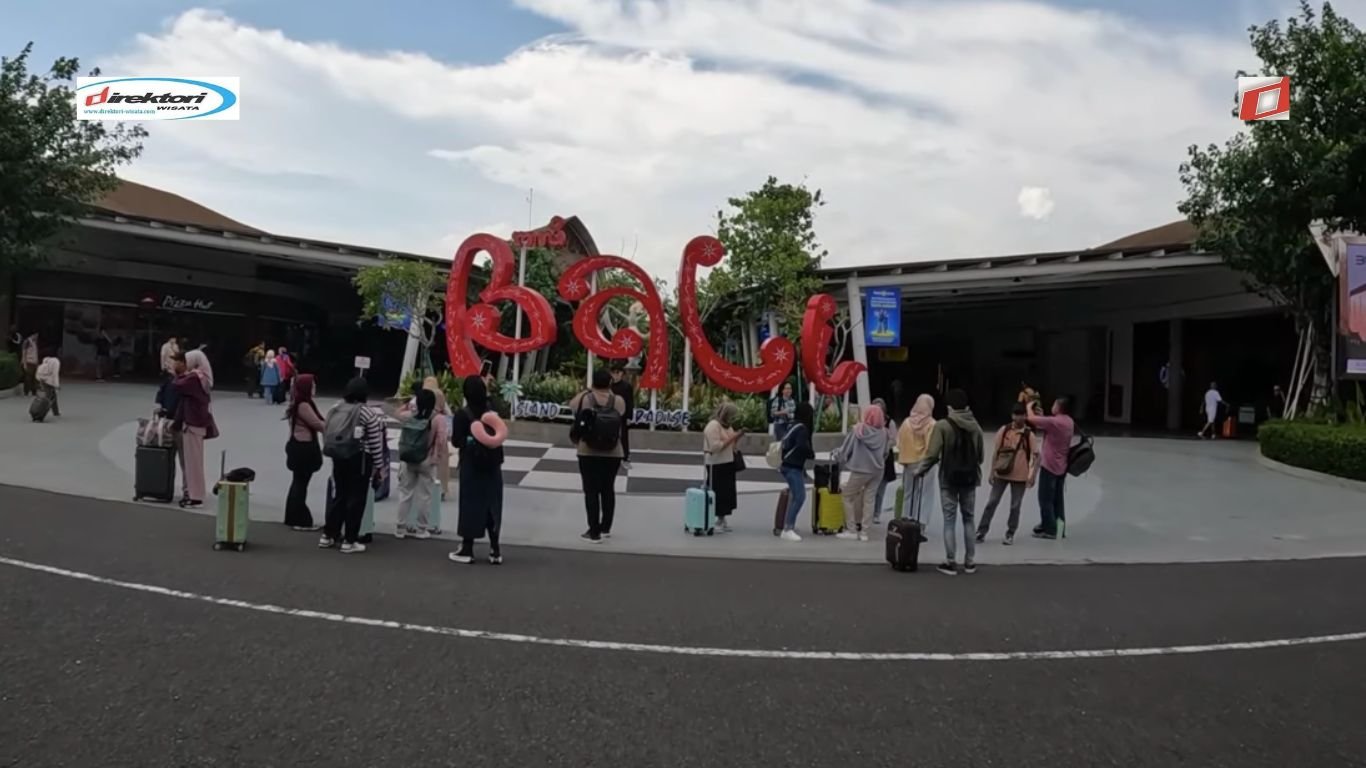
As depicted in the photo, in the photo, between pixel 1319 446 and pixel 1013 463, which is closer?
pixel 1013 463

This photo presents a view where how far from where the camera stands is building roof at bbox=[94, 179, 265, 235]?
1447 inches

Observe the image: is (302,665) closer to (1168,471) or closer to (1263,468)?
(1168,471)

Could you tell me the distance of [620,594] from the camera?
7.75 metres

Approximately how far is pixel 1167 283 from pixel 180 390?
1060 inches

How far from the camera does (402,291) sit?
87.2ft

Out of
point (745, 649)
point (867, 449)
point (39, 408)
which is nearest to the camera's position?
point (745, 649)

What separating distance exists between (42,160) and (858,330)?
18.6 meters

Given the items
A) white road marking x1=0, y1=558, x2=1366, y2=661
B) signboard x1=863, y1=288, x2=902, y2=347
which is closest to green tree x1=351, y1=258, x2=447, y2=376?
signboard x1=863, y1=288, x2=902, y2=347

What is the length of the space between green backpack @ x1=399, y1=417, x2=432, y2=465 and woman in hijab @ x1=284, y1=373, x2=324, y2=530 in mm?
753

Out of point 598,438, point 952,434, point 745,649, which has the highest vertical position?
point 952,434

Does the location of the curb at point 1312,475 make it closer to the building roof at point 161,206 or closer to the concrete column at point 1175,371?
the concrete column at point 1175,371

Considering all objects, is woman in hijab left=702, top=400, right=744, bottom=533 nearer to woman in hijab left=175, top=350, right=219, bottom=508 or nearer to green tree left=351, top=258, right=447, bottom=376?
woman in hijab left=175, top=350, right=219, bottom=508

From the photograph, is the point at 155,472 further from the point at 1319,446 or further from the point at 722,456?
the point at 1319,446

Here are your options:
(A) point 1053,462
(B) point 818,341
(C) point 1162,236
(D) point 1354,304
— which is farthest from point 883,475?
(C) point 1162,236
